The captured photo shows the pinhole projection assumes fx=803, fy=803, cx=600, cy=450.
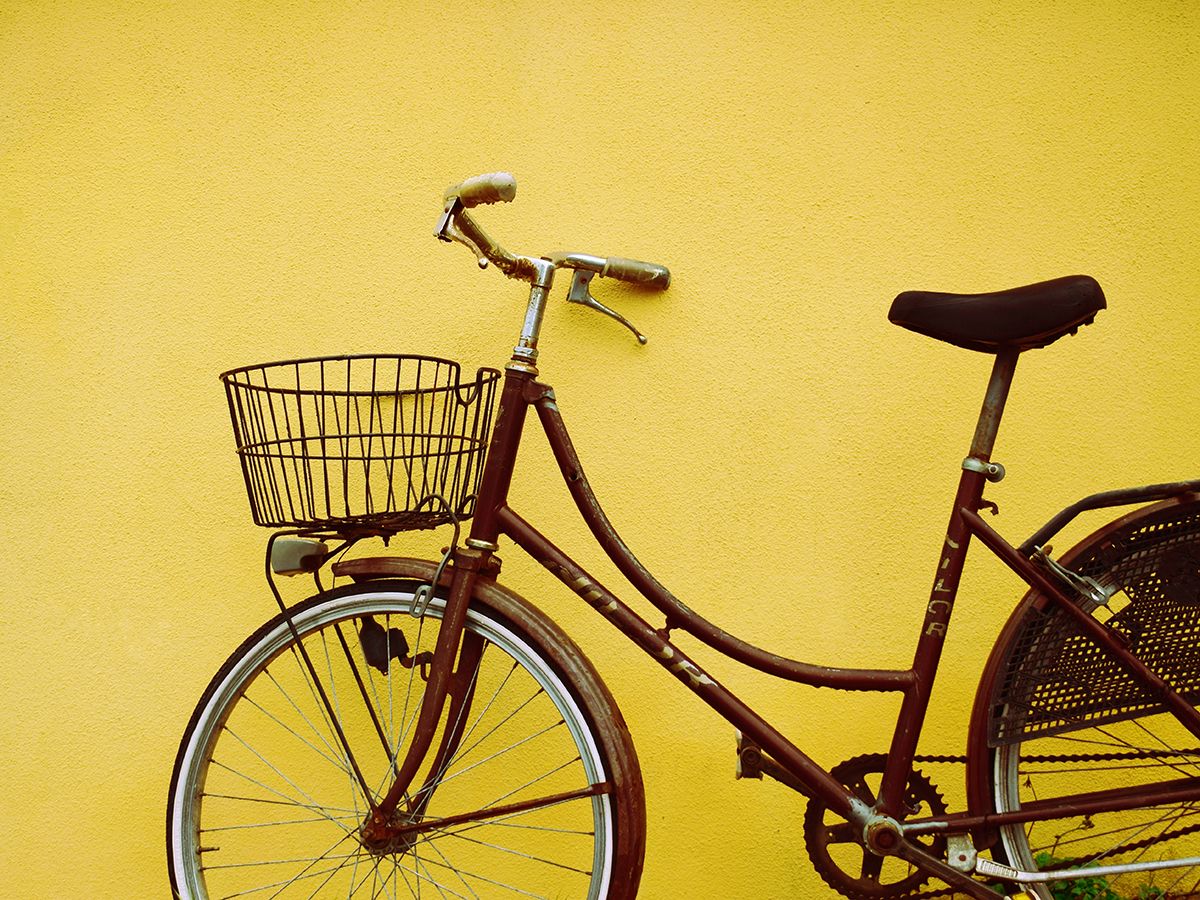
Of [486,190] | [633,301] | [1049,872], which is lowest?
[1049,872]

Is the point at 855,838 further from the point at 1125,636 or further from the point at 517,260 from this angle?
the point at 517,260

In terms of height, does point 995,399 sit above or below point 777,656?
above

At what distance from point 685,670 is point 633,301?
88cm

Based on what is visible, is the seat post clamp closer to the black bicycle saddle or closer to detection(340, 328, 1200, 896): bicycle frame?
detection(340, 328, 1200, 896): bicycle frame

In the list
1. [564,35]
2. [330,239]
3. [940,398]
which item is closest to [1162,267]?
[940,398]

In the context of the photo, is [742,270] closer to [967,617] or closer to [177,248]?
[967,617]

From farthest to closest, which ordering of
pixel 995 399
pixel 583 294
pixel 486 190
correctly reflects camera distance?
pixel 583 294 → pixel 995 399 → pixel 486 190

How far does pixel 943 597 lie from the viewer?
1371 mm

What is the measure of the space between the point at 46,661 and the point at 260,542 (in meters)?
0.59

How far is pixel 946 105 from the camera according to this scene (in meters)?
1.87

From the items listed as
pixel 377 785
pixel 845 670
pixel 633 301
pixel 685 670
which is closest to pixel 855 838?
pixel 845 670

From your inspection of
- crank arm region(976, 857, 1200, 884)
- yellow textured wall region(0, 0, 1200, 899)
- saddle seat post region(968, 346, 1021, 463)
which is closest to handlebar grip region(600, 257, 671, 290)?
yellow textured wall region(0, 0, 1200, 899)

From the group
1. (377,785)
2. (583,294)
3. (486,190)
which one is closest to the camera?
(486,190)

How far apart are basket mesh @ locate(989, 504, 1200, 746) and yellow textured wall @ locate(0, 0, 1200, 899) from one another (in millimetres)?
422
